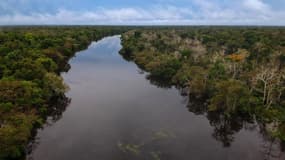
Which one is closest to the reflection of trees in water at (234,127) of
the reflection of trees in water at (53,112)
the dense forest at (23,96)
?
the reflection of trees in water at (53,112)

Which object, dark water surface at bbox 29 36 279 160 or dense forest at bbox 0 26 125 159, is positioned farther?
dark water surface at bbox 29 36 279 160

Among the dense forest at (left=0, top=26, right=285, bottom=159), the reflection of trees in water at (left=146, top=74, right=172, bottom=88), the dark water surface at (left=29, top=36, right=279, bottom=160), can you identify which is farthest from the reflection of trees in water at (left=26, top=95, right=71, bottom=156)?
the reflection of trees in water at (left=146, top=74, right=172, bottom=88)

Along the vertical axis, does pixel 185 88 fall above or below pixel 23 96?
below

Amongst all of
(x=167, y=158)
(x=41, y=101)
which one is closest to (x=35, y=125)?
(x=41, y=101)

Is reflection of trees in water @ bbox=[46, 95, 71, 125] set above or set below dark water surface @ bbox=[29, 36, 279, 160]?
above

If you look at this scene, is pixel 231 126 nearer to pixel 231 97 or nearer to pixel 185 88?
pixel 231 97

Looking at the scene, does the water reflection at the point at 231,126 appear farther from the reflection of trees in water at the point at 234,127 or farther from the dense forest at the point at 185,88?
the dense forest at the point at 185,88

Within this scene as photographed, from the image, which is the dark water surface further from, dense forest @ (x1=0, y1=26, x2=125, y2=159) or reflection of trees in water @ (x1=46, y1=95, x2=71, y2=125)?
dense forest @ (x1=0, y1=26, x2=125, y2=159)

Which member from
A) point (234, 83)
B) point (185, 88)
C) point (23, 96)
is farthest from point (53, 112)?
point (234, 83)

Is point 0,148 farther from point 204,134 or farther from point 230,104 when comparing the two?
point 230,104
